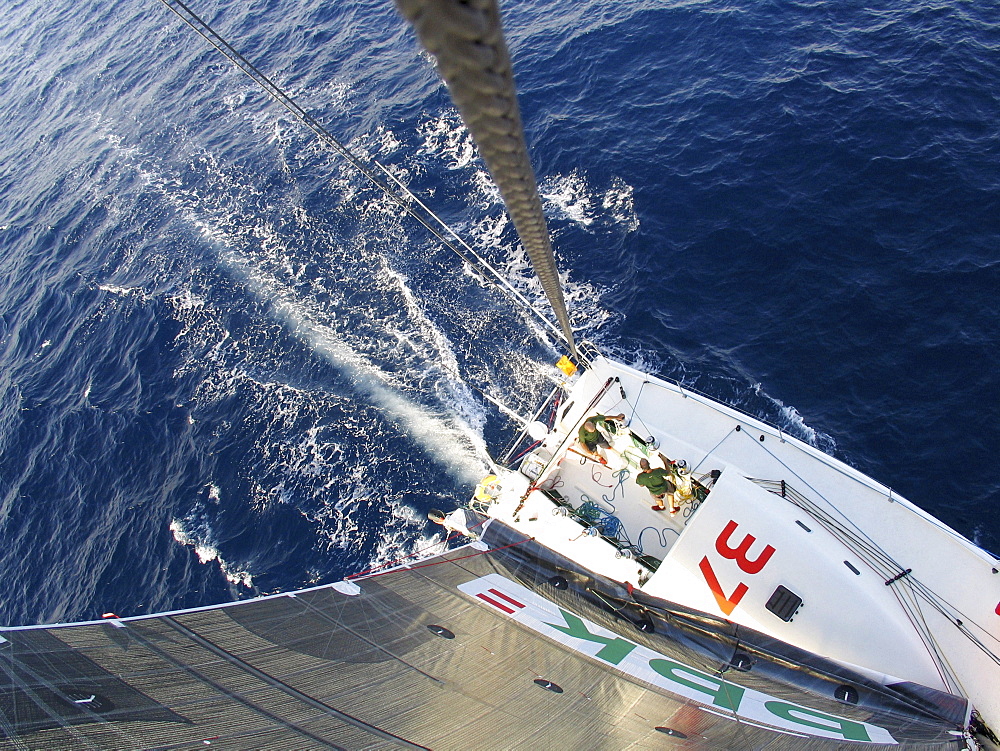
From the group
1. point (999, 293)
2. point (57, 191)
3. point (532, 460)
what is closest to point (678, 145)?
point (999, 293)

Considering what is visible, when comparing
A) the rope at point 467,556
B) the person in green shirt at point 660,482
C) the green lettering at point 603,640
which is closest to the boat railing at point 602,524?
the rope at point 467,556

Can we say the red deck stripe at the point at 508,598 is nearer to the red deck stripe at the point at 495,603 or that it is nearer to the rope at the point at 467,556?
the red deck stripe at the point at 495,603

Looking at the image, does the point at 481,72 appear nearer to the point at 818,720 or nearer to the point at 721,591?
the point at 818,720

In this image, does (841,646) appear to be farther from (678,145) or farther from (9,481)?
(9,481)

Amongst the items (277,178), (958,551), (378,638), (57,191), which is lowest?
(378,638)

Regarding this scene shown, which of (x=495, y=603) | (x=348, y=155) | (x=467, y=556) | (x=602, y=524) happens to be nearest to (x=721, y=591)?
(x=602, y=524)
